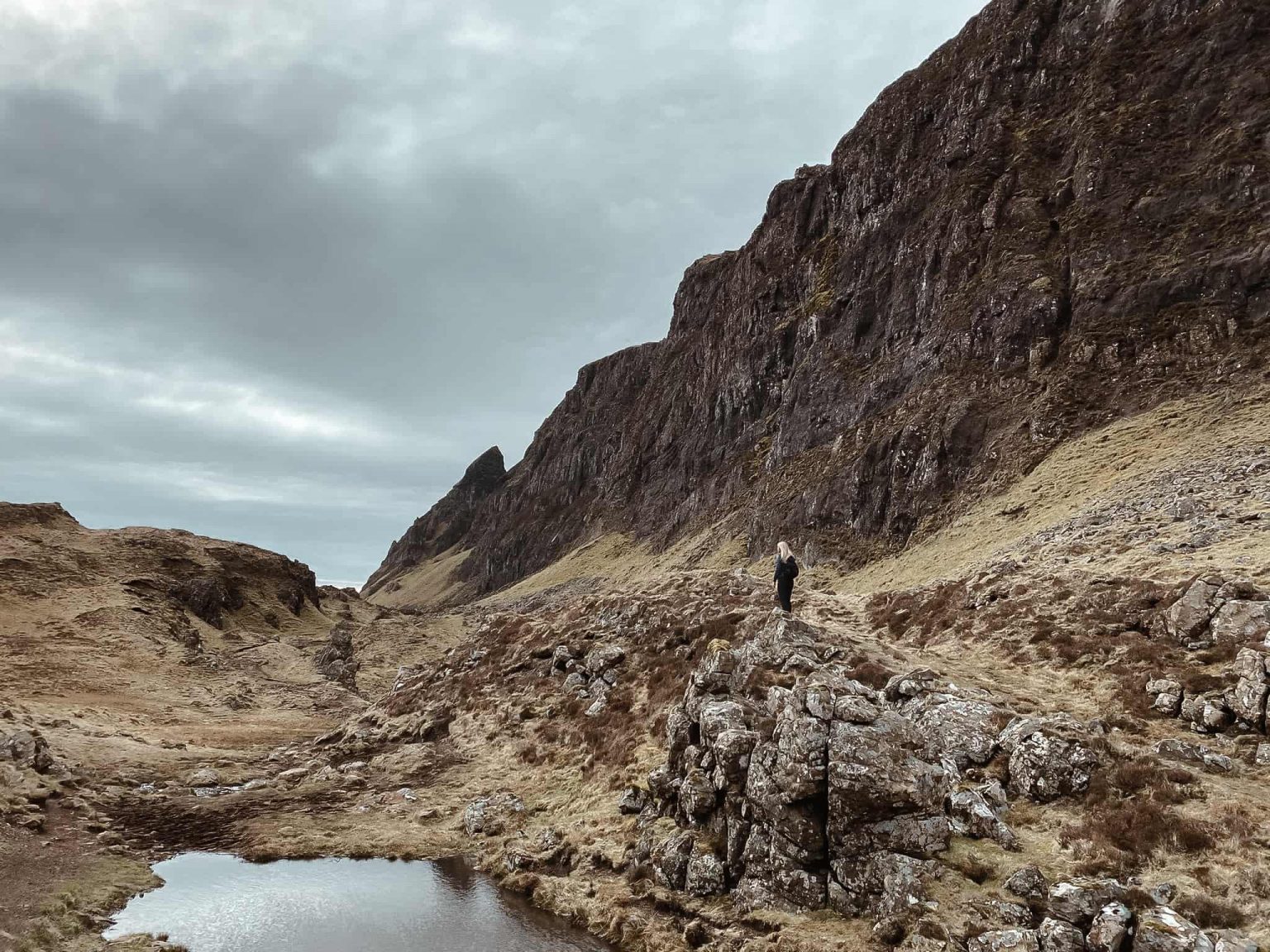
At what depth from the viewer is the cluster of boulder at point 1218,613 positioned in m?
21.9

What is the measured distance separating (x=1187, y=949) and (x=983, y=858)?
4644 mm

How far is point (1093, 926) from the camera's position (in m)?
13.8

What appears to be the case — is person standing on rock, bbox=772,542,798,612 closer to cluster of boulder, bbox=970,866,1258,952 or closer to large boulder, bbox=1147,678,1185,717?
large boulder, bbox=1147,678,1185,717

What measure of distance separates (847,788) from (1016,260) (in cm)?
8050

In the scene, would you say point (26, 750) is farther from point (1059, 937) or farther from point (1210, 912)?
point (1210, 912)

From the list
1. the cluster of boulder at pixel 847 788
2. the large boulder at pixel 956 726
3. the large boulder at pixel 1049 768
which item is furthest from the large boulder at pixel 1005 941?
the large boulder at pixel 956 726

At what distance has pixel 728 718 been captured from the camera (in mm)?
23359

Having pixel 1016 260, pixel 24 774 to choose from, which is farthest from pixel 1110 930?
pixel 1016 260

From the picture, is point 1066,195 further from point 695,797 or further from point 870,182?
point 695,797

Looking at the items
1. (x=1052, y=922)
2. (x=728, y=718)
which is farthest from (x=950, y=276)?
(x=1052, y=922)

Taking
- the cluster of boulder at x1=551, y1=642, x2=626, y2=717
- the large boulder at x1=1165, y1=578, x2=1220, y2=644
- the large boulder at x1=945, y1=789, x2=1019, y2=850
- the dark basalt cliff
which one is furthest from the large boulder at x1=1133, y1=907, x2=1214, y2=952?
the dark basalt cliff

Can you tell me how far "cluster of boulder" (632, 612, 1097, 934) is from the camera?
17938 mm

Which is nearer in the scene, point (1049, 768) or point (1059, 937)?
point (1059, 937)

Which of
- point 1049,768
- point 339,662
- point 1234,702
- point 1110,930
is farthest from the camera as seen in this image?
point 339,662
